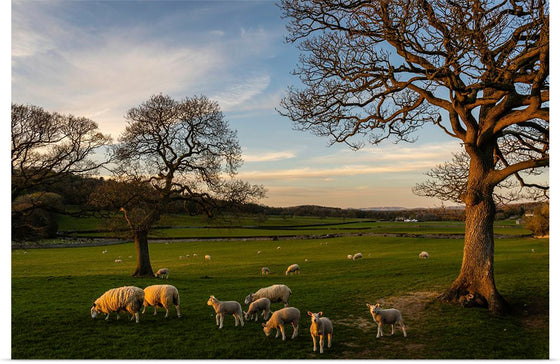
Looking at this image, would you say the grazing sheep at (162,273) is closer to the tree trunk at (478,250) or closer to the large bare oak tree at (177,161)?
the large bare oak tree at (177,161)

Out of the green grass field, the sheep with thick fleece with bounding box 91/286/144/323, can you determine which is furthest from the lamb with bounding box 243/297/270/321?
the sheep with thick fleece with bounding box 91/286/144/323

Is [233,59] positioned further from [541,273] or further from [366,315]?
[541,273]

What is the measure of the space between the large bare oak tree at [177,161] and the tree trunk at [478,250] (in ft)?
43.7

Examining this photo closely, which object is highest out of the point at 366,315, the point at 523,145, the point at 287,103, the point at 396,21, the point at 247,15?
the point at 247,15

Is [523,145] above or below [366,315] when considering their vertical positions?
above

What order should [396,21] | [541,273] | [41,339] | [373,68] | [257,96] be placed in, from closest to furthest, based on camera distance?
[41,339] < [396,21] < [373,68] < [257,96] < [541,273]

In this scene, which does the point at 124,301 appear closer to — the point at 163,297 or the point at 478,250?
the point at 163,297

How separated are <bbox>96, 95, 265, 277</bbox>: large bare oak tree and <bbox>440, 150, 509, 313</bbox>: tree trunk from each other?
13.3 meters

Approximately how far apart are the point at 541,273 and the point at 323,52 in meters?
16.6

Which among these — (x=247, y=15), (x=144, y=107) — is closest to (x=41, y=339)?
(x=247, y=15)

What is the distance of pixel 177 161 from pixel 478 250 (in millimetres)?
19277

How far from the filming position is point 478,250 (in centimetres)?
1377

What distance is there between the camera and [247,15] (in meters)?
14.6

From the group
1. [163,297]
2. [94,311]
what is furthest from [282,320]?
[94,311]
